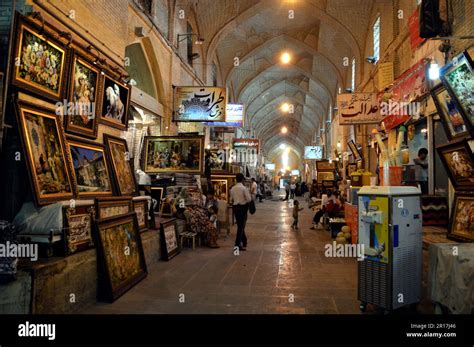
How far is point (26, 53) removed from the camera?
4035 millimetres

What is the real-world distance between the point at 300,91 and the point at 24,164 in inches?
1164

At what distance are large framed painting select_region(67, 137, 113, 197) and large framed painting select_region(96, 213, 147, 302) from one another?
0.60 metres

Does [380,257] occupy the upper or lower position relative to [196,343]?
upper

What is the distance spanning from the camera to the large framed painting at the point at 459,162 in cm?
464

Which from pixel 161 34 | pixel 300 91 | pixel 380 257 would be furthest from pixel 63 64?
pixel 300 91

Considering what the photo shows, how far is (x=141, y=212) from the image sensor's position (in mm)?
6250

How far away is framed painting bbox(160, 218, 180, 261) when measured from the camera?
6.45 m

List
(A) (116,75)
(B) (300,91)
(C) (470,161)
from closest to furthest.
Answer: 1. (C) (470,161)
2. (A) (116,75)
3. (B) (300,91)

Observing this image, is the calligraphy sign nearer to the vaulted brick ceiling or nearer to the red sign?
the vaulted brick ceiling

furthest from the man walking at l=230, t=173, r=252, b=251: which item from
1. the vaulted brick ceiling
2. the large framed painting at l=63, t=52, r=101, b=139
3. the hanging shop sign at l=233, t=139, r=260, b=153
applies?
the hanging shop sign at l=233, t=139, r=260, b=153

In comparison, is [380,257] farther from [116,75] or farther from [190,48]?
[190,48]

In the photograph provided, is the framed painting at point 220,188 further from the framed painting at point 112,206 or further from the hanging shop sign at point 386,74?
the framed painting at point 112,206

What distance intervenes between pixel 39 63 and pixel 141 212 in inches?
116

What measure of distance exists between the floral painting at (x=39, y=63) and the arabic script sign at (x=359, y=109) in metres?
9.33
